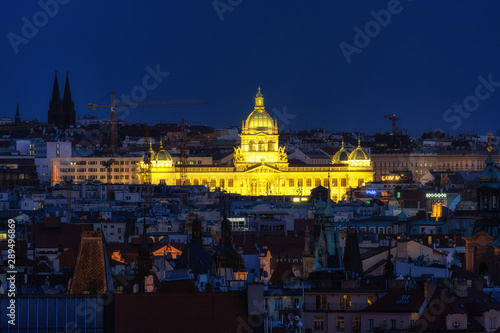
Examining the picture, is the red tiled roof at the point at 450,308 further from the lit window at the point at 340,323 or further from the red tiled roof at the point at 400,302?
the lit window at the point at 340,323

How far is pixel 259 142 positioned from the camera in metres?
188

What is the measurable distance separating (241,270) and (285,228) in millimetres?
43115

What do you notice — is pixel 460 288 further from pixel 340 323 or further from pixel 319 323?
pixel 319 323

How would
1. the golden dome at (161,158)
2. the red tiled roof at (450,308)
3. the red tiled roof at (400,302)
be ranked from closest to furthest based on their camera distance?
the red tiled roof at (450,308), the red tiled roof at (400,302), the golden dome at (161,158)

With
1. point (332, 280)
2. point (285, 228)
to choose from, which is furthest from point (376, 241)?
point (332, 280)

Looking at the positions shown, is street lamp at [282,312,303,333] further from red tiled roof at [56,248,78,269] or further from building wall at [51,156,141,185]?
building wall at [51,156,141,185]

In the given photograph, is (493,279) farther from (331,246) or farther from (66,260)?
(66,260)

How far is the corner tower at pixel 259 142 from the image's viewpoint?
7367 inches

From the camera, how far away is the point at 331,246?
56.6 meters

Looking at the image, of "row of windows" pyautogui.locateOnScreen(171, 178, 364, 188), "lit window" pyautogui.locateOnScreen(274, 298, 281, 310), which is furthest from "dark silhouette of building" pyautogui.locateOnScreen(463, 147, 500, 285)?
"row of windows" pyautogui.locateOnScreen(171, 178, 364, 188)

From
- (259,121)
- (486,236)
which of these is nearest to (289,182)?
(259,121)

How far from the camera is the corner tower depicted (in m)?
187

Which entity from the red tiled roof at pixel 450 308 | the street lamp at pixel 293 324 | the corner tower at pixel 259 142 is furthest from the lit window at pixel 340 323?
the corner tower at pixel 259 142

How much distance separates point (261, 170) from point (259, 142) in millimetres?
5430
